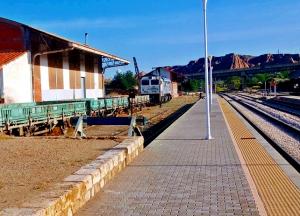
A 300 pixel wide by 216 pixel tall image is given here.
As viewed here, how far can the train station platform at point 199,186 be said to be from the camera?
636 centimetres

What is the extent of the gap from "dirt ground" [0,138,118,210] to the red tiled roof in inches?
534

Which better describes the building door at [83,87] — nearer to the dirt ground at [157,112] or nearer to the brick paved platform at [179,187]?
the dirt ground at [157,112]

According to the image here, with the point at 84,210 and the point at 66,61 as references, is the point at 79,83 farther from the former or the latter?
the point at 84,210

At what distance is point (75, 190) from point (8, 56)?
21.2m

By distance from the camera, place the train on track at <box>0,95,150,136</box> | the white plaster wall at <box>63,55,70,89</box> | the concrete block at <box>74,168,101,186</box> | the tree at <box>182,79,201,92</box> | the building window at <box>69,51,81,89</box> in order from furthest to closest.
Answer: the tree at <box>182,79,201,92</box>
the building window at <box>69,51,81,89</box>
the white plaster wall at <box>63,55,70,89</box>
the train on track at <box>0,95,150,136</box>
the concrete block at <box>74,168,101,186</box>

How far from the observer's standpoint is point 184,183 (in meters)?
7.99

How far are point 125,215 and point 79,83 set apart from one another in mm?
30379

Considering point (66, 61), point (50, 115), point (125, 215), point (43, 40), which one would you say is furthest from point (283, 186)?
point (66, 61)

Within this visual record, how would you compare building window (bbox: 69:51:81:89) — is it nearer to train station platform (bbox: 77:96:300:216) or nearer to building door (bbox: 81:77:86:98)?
building door (bbox: 81:77:86:98)

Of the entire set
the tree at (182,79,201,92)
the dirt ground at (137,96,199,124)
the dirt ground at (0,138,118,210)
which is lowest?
the dirt ground at (137,96,199,124)

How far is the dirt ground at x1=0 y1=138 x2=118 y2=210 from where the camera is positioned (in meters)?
6.39

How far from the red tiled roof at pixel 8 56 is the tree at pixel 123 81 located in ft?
207

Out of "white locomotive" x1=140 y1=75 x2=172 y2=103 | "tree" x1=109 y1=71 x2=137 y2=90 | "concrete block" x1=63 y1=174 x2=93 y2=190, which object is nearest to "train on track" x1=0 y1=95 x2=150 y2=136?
"concrete block" x1=63 y1=174 x2=93 y2=190

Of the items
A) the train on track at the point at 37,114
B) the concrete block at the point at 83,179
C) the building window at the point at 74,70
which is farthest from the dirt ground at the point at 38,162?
the building window at the point at 74,70
